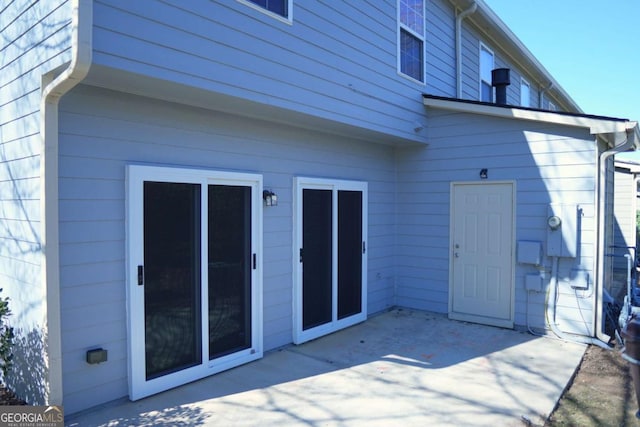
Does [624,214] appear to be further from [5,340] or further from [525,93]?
[5,340]

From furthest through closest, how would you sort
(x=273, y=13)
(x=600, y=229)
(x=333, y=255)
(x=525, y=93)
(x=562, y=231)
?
(x=525, y=93) < (x=333, y=255) < (x=562, y=231) < (x=600, y=229) < (x=273, y=13)

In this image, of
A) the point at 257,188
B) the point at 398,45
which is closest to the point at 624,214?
the point at 398,45

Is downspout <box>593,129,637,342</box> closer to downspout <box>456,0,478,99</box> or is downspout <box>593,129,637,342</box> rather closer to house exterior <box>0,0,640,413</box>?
house exterior <box>0,0,640,413</box>

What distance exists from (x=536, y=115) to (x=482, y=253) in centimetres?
194

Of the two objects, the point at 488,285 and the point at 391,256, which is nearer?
the point at 488,285

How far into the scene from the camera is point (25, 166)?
3.24 m

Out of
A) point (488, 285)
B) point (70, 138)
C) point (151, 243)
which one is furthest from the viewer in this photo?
point (488, 285)

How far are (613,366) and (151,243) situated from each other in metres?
4.73

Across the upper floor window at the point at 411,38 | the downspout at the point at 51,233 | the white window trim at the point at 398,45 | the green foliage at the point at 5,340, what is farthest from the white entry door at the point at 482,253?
the green foliage at the point at 5,340

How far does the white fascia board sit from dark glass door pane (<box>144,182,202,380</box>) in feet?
12.5

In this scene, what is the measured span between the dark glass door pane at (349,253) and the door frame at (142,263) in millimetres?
1515

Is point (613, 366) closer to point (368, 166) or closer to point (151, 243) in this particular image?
point (368, 166)

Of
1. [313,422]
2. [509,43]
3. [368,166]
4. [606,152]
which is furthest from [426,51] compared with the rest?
[313,422]

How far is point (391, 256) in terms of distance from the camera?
6.64m
